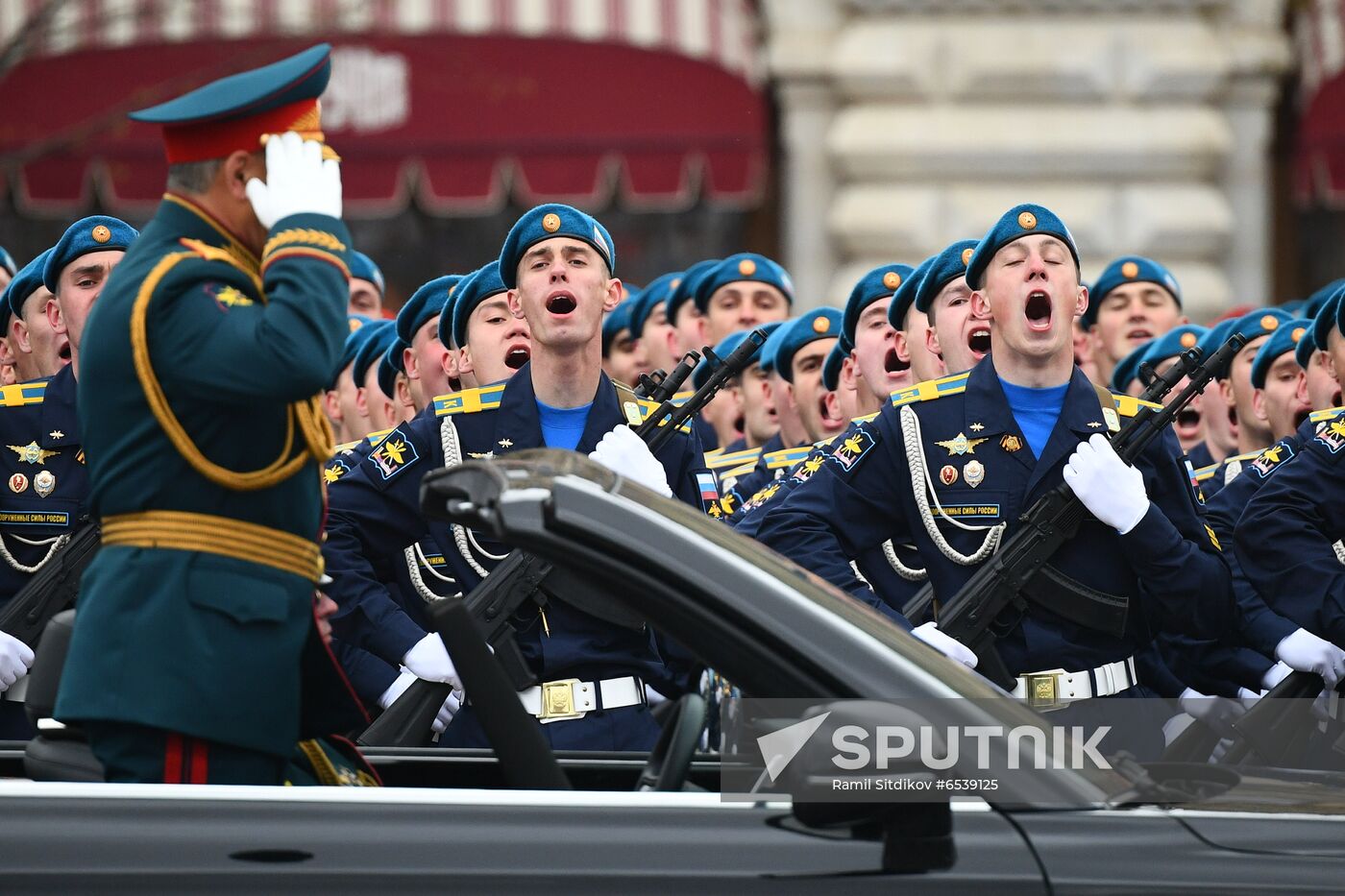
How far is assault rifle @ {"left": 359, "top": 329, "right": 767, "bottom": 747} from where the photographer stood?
5.13 meters

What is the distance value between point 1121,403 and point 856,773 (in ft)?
9.93

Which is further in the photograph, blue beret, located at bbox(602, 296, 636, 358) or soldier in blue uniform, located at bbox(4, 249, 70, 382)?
blue beret, located at bbox(602, 296, 636, 358)

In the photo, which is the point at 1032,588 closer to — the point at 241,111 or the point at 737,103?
the point at 241,111

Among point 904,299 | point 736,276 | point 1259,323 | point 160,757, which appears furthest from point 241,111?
point 736,276

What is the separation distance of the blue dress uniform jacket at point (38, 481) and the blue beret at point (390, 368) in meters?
1.59

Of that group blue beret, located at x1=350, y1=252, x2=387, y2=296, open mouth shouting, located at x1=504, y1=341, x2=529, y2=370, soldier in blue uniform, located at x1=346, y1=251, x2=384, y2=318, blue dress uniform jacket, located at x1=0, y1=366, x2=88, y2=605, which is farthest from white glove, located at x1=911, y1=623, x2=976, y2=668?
blue beret, located at x1=350, y1=252, x2=387, y2=296

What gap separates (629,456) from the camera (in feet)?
17.8

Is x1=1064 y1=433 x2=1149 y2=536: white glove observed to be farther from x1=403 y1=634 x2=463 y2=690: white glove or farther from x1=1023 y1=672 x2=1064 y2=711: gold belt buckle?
x1=403 y1=634 x2=463 y2=690: white glove

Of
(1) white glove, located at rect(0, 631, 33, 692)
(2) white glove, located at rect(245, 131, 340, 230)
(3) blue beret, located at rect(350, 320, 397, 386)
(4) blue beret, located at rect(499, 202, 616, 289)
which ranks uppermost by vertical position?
(2) white glove, located at rect(245, 131, 340, 230)

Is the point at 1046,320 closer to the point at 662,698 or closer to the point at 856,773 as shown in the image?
the point at 662,698

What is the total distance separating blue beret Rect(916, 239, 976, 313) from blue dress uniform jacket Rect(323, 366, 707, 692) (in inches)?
42.3

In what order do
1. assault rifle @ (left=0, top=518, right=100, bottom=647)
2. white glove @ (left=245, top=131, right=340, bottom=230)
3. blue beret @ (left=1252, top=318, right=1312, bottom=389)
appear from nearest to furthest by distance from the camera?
white glove @ (left=245, top=131, right=340, bottom=230) < assault rifle @ (left=0, top=518, right=100, bottom=647) < blue beret @ (left=1252, top=318, right=1312, bottom=389)

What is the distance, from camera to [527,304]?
5.75m

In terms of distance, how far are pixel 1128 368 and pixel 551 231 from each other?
113 inches
